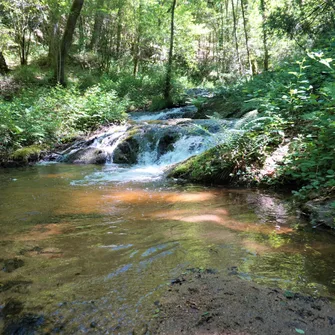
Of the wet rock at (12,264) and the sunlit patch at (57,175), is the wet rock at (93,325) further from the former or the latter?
the sunlit patch at (57,175)

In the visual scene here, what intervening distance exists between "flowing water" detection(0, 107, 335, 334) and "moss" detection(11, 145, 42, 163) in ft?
11.7

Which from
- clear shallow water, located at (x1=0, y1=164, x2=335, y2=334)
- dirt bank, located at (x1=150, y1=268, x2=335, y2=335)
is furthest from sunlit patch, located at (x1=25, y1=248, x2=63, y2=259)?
dirt bank, located at (x1=150, y1=268, x2=335, y2=335)

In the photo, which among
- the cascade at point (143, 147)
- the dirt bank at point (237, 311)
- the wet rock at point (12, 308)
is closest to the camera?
the dirt bank at point (237, 311)

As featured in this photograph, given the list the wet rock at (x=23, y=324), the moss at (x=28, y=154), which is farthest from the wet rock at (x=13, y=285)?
the moss at (x=28, y=154)

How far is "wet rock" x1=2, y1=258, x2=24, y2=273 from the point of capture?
2.54m

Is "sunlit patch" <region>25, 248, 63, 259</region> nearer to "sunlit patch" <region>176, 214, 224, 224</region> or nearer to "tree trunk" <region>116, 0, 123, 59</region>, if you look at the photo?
"sunlit patch" <region>176, 214, 224, 224</region>

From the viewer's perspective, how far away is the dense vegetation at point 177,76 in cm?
568

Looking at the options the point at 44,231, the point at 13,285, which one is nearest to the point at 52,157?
the point at 44,231

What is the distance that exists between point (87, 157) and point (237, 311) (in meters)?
8.52

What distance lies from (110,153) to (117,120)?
101 inches

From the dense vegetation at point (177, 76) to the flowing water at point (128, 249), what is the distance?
38.5 inches

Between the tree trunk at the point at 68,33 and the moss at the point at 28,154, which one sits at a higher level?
the tree trunk at the point at 68,33

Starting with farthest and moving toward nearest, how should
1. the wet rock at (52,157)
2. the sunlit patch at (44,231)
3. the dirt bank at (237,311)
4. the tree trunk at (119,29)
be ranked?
the tree trunk at (119,29)
the wet rock at (52,157)
the sunlit patch at (44,231)
the dirt bank at (237,311)

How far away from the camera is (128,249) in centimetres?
298
